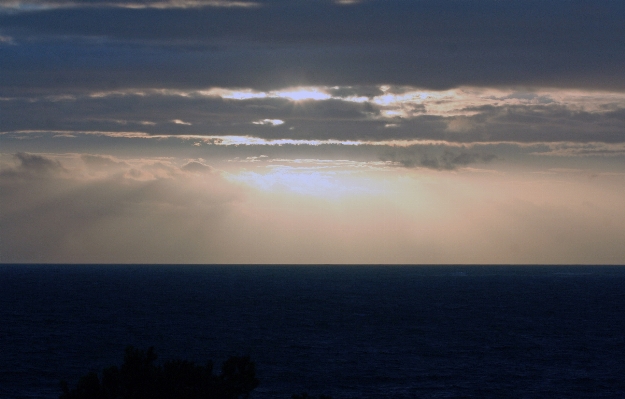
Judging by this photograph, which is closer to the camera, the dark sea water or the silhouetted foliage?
the silhouetted foliage

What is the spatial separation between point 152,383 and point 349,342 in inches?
2330

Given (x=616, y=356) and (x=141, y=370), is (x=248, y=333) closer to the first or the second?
(x=616, y=356)

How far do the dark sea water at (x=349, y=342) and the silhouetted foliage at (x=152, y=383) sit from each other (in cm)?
2933

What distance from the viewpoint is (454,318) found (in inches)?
4149

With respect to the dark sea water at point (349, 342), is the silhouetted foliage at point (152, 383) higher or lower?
higher

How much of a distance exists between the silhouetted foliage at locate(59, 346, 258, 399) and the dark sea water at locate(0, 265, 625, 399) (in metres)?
29.3

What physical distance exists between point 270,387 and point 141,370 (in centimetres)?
3300

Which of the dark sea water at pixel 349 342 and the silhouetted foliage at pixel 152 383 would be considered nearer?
the silhouetted foliage at pixel 152 383

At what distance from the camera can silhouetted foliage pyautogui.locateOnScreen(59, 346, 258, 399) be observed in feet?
71.5

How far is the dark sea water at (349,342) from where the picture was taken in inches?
2217

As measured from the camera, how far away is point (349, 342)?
7988cm

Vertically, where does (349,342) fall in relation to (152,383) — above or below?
below

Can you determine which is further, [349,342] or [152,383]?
[349,342]

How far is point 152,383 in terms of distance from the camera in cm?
2227
